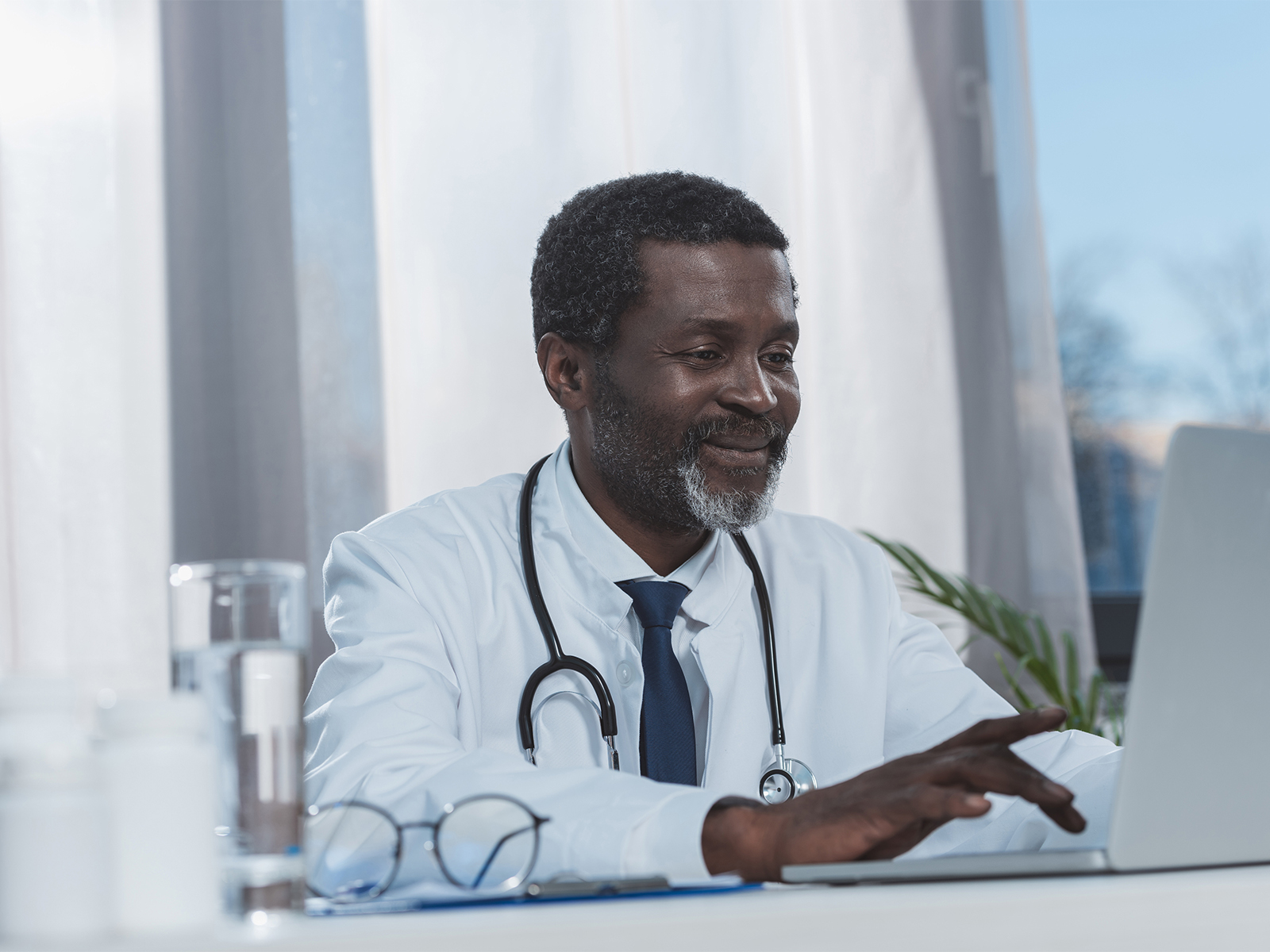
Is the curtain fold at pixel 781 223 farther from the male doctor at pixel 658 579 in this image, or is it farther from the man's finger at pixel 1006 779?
the man's finger at pixel 1006 779

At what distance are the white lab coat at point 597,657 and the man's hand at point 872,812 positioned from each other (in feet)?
0.89

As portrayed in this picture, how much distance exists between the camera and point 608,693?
4.19ft

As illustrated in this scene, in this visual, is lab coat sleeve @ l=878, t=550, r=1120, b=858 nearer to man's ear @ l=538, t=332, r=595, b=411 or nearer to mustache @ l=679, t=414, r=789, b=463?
mustache @ l=679, t=414, r=789, b=463

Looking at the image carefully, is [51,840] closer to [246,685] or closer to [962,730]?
[246,685]

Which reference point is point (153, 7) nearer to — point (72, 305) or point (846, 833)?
point (72, 305)

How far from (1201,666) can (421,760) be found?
1.92ft

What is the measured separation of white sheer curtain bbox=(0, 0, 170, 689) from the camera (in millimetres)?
2041

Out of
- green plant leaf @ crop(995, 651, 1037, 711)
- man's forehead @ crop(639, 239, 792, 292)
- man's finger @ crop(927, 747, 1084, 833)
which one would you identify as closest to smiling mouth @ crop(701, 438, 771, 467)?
man's forehead @ crop(639, 239, 792, 292)

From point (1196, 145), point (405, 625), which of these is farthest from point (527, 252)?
point (1196, 145)

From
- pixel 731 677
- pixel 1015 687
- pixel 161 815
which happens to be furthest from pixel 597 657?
pixel 1015 687

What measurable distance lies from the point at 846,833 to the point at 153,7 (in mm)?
2030

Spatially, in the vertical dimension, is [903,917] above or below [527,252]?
below

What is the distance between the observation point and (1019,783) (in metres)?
0.75

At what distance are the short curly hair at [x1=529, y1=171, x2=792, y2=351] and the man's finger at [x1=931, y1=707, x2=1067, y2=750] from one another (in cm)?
90
